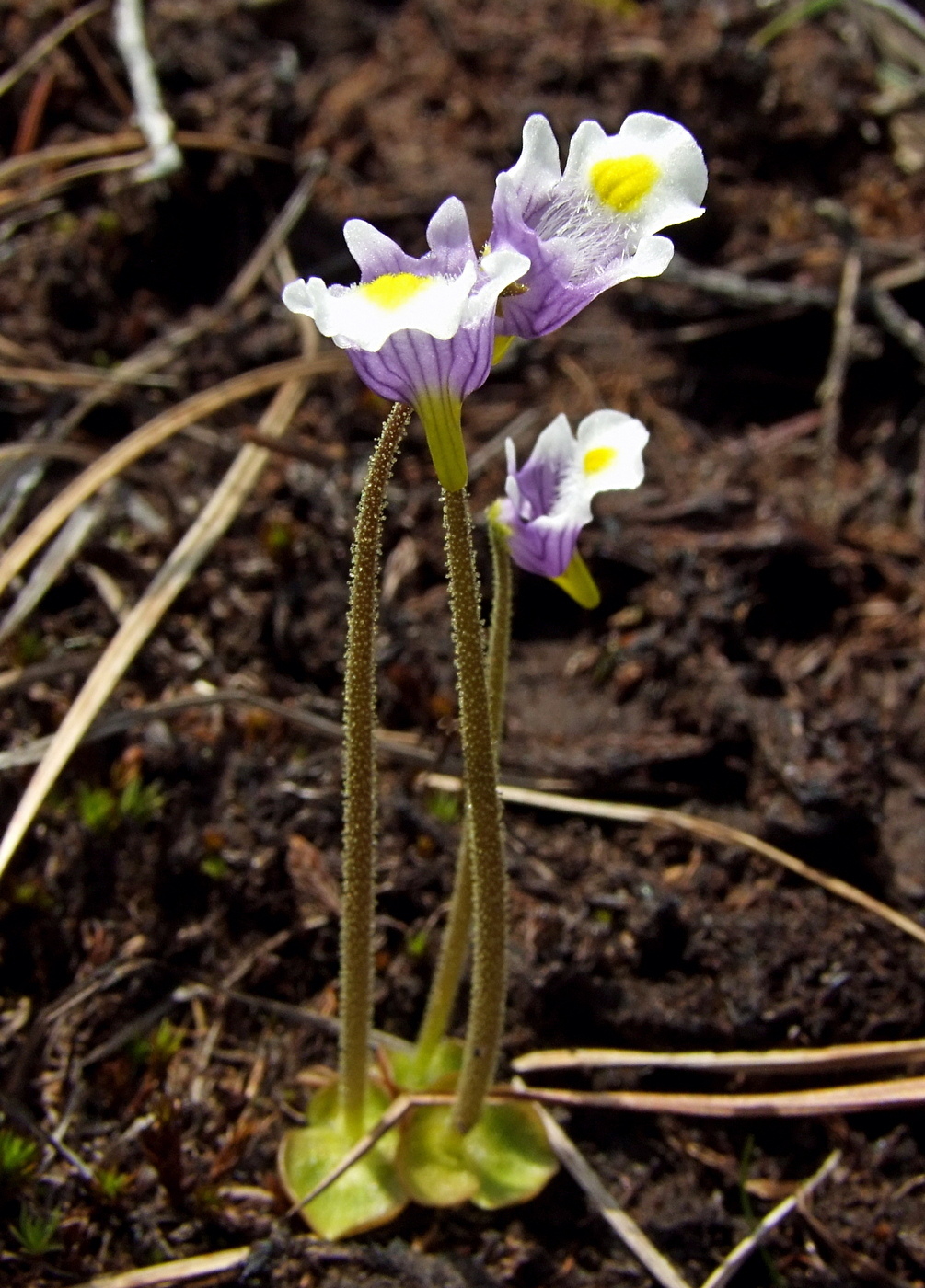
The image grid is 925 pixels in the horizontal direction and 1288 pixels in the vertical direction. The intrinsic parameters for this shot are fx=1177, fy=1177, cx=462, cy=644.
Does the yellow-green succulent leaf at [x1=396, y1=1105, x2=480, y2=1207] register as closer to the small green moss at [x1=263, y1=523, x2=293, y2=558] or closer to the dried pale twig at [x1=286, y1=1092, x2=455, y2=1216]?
the dried pale twig at [x1=286, y1=1092, x2=455, y2=1216]

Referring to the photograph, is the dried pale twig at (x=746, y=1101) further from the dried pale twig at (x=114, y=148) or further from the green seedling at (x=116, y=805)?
the dried pale twig at (x=114, y=148)

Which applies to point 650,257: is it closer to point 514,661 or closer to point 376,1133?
point 376,1133

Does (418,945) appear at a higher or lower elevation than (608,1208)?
higher

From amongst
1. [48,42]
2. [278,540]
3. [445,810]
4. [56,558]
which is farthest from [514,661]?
[48,42]

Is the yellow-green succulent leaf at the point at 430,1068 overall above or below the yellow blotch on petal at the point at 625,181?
below

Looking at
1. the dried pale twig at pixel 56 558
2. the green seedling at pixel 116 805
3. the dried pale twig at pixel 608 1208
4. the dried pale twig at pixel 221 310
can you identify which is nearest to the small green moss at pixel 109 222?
the dried pale twig at pixel 221 310

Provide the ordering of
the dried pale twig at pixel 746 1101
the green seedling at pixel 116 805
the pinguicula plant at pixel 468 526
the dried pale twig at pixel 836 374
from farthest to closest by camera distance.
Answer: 1. the dried pale twig at pixel 836 374
2. the green seedling at pixel 116 805
3. the dried pale twig at pixel 746 1101
4. the pinguicula plant at pixel 468 526
